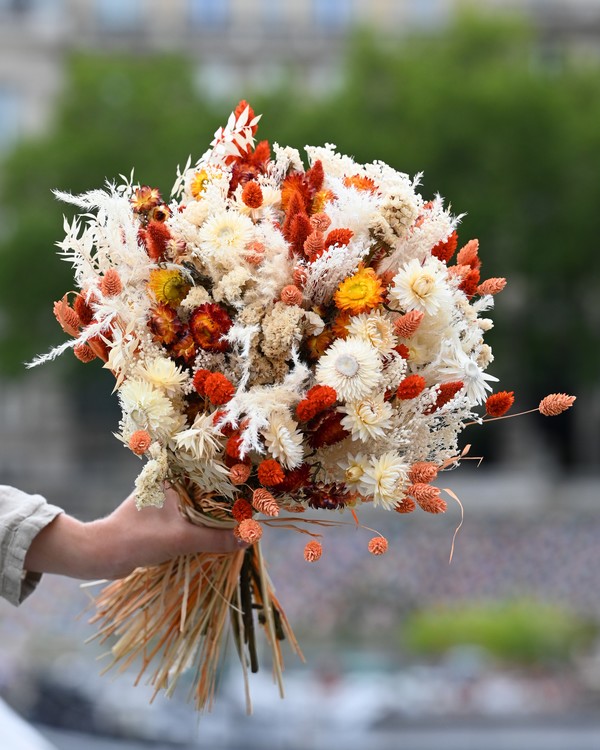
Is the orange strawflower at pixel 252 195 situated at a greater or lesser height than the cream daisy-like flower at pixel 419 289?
greater

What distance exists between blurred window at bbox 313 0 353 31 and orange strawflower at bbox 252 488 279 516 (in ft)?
125

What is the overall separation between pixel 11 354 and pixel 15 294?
1.43 m

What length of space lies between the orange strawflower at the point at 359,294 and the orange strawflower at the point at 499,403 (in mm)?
295

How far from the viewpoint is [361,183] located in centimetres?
259

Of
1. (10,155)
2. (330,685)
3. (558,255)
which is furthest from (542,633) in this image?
(10,155)

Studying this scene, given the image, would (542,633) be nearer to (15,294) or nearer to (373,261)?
(373,261)

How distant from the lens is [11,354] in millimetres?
29047

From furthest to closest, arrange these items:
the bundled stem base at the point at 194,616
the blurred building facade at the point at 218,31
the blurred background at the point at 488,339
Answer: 1. the blurred building facade at the point at 218,31
2. the blurred background at the point at 488,339
3. the bundled stem base at the point at 194,616

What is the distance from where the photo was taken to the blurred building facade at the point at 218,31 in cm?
3784

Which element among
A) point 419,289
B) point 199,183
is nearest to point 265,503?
point 419,289

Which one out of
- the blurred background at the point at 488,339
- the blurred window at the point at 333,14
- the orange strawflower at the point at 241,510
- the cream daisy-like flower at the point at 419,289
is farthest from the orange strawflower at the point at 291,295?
the blurred window at the point at 333,14

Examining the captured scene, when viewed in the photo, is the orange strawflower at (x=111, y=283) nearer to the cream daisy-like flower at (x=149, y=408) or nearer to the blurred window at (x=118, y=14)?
the cream daisy-like flower at (x=149, y=408)

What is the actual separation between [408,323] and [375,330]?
0.21ft

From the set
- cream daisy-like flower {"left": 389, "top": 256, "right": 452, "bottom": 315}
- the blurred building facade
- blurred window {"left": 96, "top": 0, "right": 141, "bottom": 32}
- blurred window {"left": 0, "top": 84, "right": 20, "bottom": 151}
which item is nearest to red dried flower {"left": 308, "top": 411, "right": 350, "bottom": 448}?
cream daisy-like flower {"left": 389, "top": 256, "right": 452, "bottom": 315}
